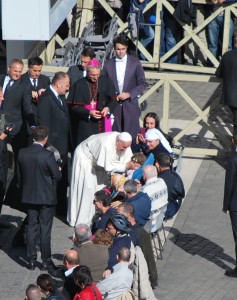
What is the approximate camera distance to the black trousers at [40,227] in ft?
45.1

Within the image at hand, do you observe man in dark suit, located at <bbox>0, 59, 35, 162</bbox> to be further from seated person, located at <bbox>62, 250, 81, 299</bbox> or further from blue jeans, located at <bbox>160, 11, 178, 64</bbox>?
A: blue jeans, located at <bbox>160, 11, 178, 64</bbox>

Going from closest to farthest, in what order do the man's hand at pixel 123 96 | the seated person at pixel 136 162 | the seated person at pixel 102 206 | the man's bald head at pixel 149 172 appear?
the seated person at pixel 102 206, the man's bald head at pixel 149 172, the seated person at pixel 136 162, the man's hand at pixel 123 96

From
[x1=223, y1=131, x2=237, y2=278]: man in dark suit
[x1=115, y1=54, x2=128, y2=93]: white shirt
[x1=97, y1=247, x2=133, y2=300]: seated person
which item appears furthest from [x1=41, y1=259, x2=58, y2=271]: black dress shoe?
[x1=115, y1=54, x2=128, y2=93]: white shirt

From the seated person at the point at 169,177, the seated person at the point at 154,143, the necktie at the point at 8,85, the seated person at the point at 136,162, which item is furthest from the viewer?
the necktie at the point at 8,85

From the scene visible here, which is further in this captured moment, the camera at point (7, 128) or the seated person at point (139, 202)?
the camera at point (7, 128)

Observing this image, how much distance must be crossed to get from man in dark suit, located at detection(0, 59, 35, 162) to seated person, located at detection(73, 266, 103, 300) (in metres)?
4.52

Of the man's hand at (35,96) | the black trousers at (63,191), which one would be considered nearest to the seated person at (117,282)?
the black trousers at (63,191)

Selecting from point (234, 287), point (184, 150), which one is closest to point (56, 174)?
point (234, 287)

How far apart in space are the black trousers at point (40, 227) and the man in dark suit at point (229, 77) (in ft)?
14.2

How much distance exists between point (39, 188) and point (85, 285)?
8.39 ft

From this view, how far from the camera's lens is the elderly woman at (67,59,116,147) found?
15.3 metres

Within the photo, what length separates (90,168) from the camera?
48.8 ft

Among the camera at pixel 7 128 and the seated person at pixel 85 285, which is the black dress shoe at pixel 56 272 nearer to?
the camera at pixel 7 128

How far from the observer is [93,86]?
15.4m
